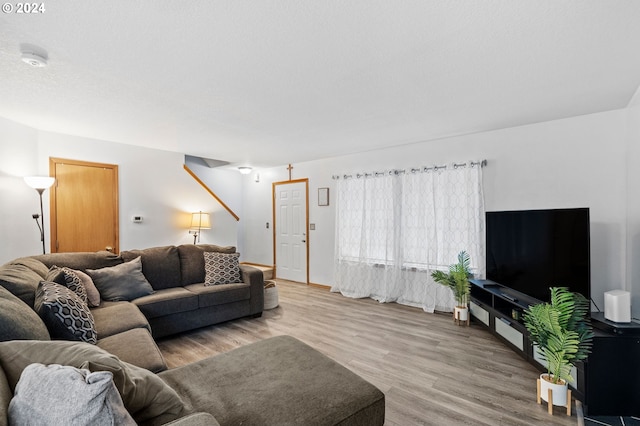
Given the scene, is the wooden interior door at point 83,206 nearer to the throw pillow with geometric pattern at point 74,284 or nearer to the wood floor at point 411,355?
the throw pillow with geometric pattern at point 74,284

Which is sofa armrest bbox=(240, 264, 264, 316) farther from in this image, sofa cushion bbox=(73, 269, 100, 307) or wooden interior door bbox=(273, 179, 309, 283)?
wooden interior door bbox=(273, 179, 309, 283)

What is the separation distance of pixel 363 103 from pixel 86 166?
3845mm

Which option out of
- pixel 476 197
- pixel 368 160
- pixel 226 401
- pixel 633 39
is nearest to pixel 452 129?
pixel 476 197

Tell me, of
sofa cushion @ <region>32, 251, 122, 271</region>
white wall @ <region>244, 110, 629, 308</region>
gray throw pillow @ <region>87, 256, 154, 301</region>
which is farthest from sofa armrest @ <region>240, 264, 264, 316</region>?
white wall @ <region>244, 110, 629, 308</region>

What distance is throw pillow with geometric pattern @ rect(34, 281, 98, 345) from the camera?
5.84 feet

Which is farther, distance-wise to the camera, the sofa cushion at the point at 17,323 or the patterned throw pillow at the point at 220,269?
the patterned throw pillow at the point at 220,269

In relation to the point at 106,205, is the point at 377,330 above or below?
below

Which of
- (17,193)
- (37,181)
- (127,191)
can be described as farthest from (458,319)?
(17,193)

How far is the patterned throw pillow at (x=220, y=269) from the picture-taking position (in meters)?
3.78

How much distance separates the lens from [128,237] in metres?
4.44

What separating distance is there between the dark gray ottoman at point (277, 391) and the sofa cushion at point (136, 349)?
0.75 feet

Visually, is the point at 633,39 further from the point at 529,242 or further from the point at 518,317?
the point at 518,317

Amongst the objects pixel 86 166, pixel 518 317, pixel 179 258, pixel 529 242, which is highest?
pixel 86 166

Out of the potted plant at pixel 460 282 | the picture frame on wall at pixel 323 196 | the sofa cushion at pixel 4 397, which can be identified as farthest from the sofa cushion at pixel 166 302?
the potted plant at pixel 460 282
